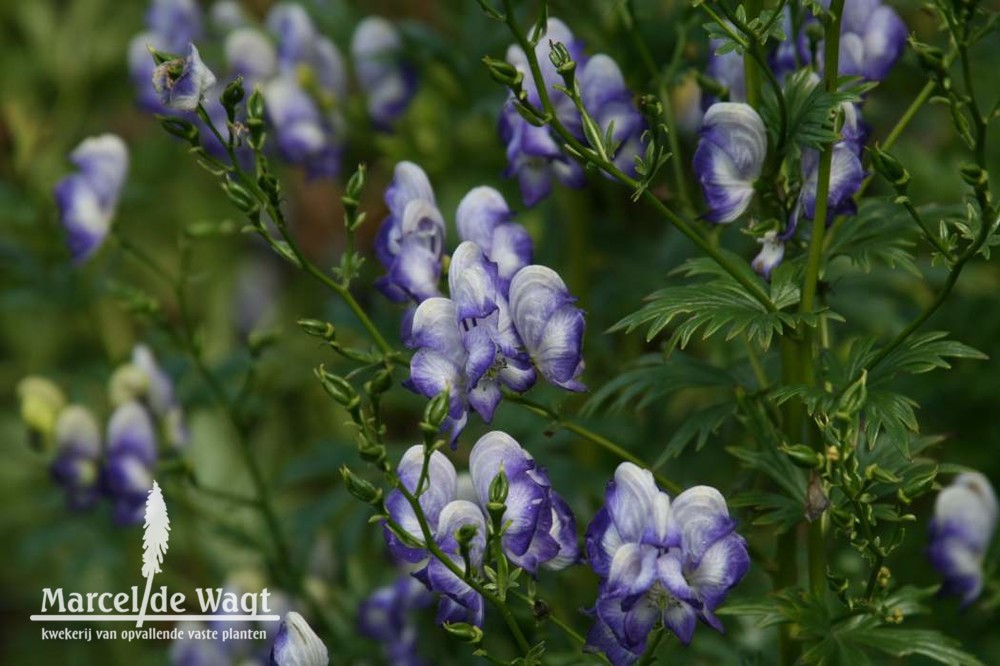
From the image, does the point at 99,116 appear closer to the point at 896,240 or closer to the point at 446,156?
the point at 446,156

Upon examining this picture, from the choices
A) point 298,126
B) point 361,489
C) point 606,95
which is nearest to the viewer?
point 361,489

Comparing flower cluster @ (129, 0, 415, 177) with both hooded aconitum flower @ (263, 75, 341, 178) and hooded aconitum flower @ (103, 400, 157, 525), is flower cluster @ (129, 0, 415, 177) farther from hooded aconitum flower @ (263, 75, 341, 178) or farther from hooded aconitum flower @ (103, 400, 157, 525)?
hooded aconitum flower @ (103, 400, 157, 525)

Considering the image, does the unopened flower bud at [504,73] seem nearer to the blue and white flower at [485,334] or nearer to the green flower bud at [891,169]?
the blue and white flower at [485,334]

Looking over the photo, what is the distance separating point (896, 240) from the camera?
115 centimetres

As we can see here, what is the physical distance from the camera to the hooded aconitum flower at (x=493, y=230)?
46.4 inches

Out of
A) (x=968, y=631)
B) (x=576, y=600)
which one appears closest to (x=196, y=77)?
(x=576, y=600)

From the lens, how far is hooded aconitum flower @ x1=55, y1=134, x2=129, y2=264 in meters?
1.76

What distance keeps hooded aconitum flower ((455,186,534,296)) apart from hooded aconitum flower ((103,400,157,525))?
0.73 meters

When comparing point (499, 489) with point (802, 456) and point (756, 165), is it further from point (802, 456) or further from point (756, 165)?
point (756, 165)

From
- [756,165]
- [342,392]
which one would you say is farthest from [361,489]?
[756,165]

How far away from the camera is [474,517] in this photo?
1047 millimetres

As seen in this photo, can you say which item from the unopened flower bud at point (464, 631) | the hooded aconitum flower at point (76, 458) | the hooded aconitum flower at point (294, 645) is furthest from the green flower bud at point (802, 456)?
the hooded aconitum flower at point (76, 458)

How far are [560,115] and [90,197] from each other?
2.45 ft

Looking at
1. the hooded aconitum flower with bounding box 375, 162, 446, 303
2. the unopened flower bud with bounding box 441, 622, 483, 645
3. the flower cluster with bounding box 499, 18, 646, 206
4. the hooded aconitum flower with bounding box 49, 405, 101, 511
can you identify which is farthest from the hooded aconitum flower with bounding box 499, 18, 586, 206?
the hooded aconitum flower with bounding box 49, 405, 101, 511
